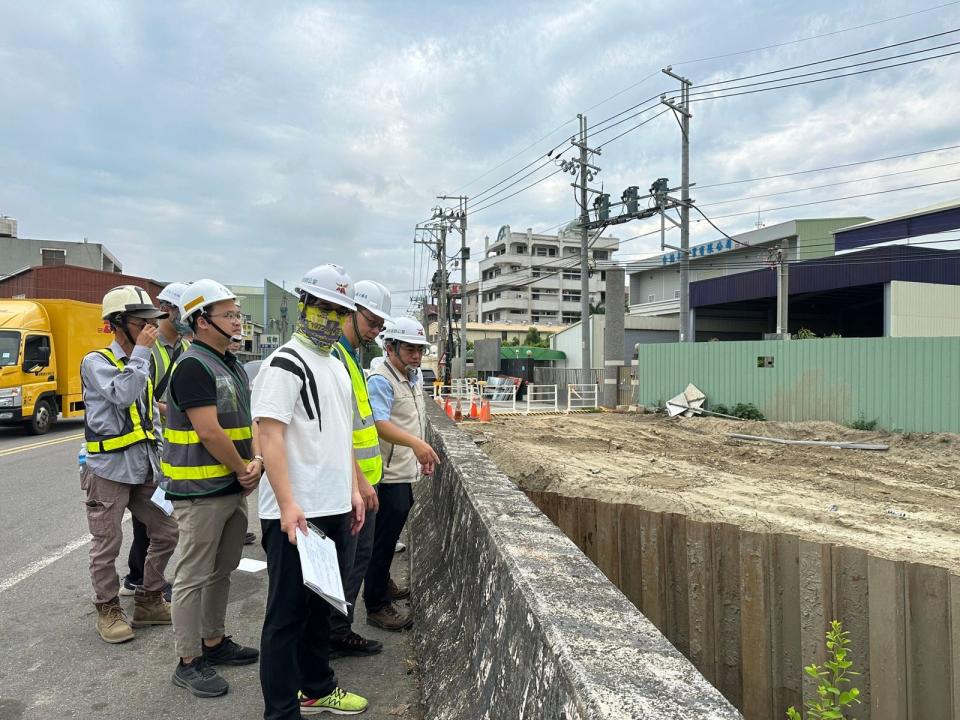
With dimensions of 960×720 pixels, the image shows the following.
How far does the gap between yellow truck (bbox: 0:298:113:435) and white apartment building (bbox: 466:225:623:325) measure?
61015 mm

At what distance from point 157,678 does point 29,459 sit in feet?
31.9

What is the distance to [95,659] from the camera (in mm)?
3463

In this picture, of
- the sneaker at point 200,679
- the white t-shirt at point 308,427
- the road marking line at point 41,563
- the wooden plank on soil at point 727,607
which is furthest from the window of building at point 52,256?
the wooden plank on soil at point 727,607

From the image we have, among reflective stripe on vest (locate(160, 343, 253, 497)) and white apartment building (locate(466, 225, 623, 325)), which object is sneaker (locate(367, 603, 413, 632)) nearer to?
reflective stripe on vest (locate(160, 343, 253, 497))

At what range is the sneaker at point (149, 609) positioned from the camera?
12.9 ft

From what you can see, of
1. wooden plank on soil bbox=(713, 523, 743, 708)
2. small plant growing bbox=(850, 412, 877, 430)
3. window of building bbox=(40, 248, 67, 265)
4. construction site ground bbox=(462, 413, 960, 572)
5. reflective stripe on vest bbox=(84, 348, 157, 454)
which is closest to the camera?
wooden plank on soil bbox=(713, 523, 743, 708)

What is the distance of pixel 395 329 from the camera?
4.16 meters

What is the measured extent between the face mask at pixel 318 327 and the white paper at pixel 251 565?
10.2 feet

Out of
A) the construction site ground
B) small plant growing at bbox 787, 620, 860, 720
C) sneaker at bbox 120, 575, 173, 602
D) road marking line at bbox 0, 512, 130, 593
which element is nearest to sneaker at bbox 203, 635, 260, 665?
sneaker at bbox 120, 575, 173, 602

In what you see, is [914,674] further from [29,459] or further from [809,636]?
[29,459]

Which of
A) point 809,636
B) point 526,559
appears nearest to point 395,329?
point 526,559

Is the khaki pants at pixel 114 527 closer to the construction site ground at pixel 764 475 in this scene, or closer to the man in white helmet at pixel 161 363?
the man in white helmet at pixel 161 363

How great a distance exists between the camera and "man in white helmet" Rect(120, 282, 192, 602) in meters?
4.27

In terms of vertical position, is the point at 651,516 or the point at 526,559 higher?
Result: the point at 526,559
